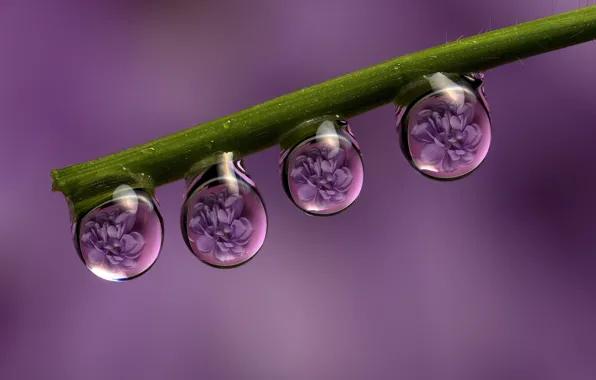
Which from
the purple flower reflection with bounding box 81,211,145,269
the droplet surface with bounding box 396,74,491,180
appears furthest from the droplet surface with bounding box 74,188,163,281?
the droplet surface with bounding box 396,74,491,180

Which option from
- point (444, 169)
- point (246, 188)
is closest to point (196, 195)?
point (246, 188)

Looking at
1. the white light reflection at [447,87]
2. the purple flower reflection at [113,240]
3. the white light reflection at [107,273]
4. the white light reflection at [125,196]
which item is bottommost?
the white light reflection at [107,273]

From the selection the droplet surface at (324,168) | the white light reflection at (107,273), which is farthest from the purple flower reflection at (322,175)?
the white light reflection at (107,273)

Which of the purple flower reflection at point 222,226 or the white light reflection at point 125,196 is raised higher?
the white light reflection at point 125,196

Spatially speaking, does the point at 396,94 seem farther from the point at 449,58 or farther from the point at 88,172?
the point at 88,172

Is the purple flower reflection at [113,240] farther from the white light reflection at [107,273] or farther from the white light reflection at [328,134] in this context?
the white light reflection at [328,134]

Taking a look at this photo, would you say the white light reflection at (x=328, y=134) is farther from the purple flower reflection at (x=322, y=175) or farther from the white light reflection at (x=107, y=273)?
the white light reflection at (x=107, y=273)
